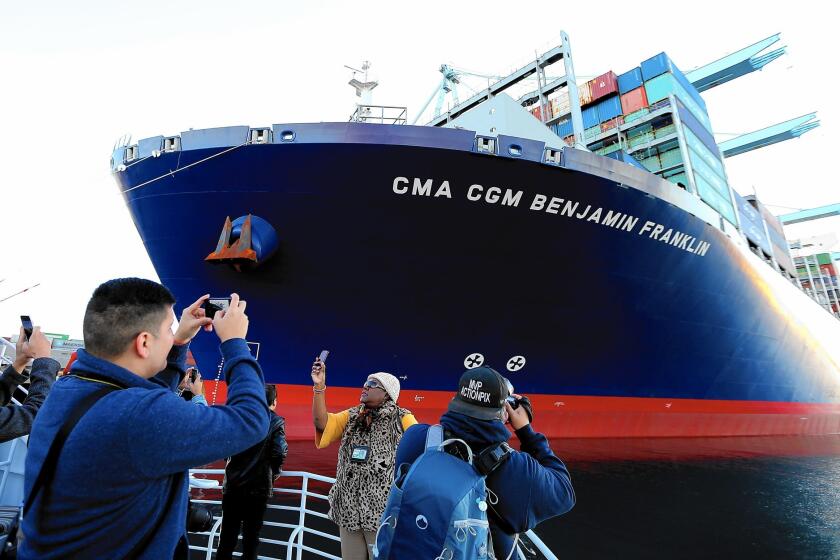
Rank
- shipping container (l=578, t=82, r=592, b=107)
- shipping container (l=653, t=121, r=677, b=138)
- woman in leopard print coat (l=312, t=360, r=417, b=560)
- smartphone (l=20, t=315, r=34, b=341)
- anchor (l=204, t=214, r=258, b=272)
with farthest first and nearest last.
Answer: shipping container (l=578, t=82, r=592, b=107) → shipping container (l=653, t=121, r=677, b=138) → anchor (l=204, t=214, r=258, b=272) → woman in leopard print coat (l=312, t=360, r=417, b=560) → smartphone (l=20, t=315, r=34, b=341)

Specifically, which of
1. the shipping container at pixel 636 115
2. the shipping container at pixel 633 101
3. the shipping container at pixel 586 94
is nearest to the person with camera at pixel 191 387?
the shipping container at pixel 636 115

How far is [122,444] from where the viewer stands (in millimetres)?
1074

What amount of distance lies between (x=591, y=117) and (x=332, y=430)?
19714 millimetres

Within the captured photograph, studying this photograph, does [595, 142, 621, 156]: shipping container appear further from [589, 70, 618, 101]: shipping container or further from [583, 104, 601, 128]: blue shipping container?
[589, 70, 618, 101]: shipping container

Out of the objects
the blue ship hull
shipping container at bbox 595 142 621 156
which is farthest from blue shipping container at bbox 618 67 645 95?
the blue ship hull

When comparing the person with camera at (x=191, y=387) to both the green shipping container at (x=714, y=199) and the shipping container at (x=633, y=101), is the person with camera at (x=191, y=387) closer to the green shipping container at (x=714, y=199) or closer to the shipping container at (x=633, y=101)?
the green shipping container at (x=714, y=199)

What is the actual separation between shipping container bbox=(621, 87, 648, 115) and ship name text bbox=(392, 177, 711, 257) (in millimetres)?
10647

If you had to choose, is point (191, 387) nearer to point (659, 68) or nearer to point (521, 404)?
point (521, 404)

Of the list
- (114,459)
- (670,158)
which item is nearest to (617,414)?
(670,158)

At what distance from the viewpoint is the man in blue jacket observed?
108cm

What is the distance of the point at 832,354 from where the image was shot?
18.1m

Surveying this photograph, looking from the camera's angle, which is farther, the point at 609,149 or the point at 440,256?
the point at 609,149

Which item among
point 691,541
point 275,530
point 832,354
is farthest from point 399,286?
point 832,354

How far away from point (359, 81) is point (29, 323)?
1225 cm
